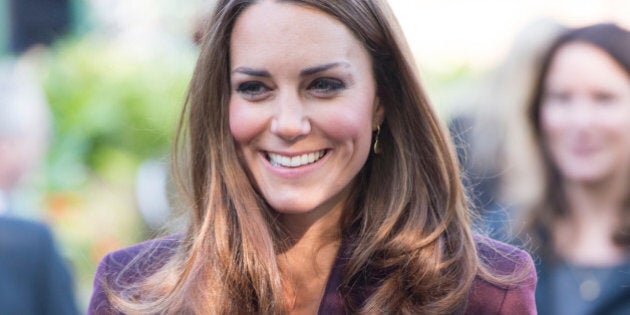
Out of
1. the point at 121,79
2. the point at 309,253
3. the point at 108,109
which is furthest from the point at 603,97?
the point at 121,79

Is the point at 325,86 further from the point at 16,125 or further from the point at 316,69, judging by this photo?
the point at 16,125

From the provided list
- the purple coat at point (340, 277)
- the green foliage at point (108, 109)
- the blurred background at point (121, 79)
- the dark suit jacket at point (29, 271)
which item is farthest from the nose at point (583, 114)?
the green foliage at point (108, 109)

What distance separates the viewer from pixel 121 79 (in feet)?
26.6

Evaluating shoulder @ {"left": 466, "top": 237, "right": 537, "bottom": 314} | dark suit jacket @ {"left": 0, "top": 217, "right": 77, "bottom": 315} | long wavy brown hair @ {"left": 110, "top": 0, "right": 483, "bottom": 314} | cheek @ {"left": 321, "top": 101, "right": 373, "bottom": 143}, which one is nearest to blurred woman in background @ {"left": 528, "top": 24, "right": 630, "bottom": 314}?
shoulder @ {"left": 466, "top": 237, "right": 537, "bottom": 314}

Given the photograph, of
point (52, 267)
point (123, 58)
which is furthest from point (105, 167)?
point (52, 267)

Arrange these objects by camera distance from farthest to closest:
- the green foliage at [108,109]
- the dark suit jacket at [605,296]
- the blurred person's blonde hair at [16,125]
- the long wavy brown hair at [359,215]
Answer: the green foliage at [108,109] < the blurred person's blonde hair at [16,125] < the dark suit jacket at [605,296] < the long wavy brown hair at [359,215]

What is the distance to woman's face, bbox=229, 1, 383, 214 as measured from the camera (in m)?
3.30

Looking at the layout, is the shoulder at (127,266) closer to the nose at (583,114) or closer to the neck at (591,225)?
the neck at (591,225)

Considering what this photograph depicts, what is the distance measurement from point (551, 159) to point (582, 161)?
16 centimetres

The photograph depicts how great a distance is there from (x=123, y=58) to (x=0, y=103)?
2748 mm

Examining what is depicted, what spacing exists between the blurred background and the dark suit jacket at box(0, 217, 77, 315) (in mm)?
1146

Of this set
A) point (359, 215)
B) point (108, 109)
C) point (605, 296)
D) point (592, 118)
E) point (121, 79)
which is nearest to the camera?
point (359, 215)

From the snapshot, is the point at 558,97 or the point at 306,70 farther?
the point at 558,97

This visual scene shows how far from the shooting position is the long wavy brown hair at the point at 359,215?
11.2 feet
